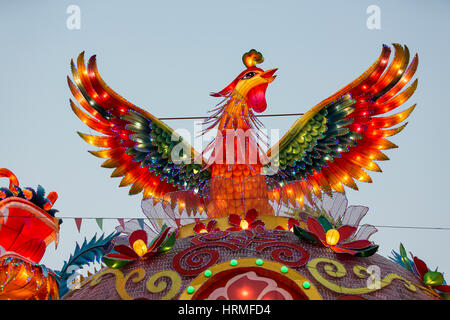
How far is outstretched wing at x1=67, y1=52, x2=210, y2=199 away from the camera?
5.98 metres

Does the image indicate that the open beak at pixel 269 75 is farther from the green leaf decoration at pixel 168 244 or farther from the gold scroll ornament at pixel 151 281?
the gold scroll ornament at pixel 151 281

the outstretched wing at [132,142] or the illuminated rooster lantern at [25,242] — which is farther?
the outstretched wing at [132,142]

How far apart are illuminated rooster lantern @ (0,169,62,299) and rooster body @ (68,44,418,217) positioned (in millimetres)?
1122

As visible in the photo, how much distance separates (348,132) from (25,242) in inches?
176

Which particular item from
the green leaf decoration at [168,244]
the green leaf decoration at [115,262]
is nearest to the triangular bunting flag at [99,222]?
the green leaf decoration at [115,262]

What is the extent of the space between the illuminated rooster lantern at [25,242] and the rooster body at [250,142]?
3.68 feet

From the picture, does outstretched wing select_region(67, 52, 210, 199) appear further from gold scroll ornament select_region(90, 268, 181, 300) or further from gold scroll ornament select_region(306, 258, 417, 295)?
gold scroll ornament select_region(306, 258, 417, 295)

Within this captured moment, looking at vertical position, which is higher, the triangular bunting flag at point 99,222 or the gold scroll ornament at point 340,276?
the triangular bunting flag at point 99,222

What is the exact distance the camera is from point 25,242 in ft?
19.0

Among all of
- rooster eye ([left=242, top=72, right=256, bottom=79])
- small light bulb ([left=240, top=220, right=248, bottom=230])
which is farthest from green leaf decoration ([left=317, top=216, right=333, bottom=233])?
rooster eye ([left=242, top=72, right=256, bottom=79])

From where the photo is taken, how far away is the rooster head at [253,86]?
6.50m

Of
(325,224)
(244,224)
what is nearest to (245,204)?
(244,224)
